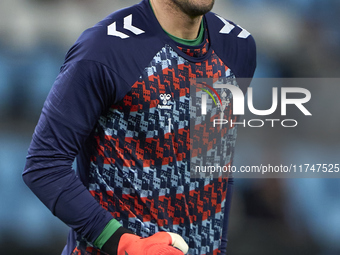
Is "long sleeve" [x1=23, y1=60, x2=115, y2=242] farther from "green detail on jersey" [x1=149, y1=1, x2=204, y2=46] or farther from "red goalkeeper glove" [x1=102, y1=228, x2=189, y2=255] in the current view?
"green detail on jersey" [x1=149, y1=1, x2=204, y2=46]

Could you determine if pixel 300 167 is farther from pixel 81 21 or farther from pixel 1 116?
pixel 1 116

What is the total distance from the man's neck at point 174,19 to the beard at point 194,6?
13mm

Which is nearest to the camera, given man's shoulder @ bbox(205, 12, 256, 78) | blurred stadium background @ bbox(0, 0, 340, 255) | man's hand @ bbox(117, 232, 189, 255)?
man's hand @ bbox(117, 232, 189, 255)

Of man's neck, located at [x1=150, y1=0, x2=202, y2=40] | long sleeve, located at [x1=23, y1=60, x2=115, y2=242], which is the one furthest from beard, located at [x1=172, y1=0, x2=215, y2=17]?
long sleeve, located at [x1=23, y1=60, x2=115, y2=242]

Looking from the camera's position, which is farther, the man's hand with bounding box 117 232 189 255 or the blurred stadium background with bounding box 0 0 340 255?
the blurred stadium background with bounding box 0 0 340 255

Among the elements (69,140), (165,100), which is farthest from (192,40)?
(69,140)

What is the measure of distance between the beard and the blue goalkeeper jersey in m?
0.07

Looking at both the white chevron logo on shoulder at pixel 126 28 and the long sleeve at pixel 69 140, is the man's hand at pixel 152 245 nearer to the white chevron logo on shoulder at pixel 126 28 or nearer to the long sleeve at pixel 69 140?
the long sleeve at pixel 69 140

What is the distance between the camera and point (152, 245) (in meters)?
1.09

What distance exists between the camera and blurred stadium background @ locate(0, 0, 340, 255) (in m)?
2.37

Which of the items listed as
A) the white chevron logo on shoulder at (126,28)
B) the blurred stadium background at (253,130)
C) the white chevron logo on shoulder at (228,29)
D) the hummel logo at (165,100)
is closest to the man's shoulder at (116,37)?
the white chevron logo on shoulder at (126,28)

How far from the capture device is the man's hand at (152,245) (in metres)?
1.08

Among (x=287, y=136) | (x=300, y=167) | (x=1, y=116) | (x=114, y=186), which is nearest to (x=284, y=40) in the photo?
(x=287, y=136)

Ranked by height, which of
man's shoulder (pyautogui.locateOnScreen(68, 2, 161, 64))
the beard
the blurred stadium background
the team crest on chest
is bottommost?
the blurred stadium background
